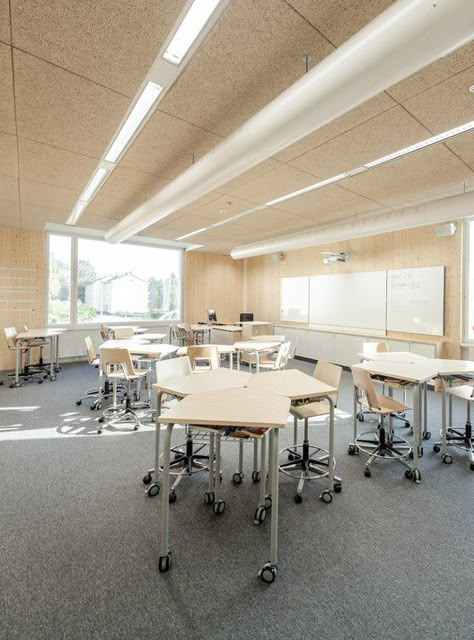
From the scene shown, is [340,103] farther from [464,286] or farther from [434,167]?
[464,286]

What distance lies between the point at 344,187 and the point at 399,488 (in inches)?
152

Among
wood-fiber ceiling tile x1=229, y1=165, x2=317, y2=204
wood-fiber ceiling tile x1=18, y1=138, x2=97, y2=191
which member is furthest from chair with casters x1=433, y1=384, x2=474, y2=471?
wood-fiber ceiling tile x1=18, y1=138, x2=97, y2=191

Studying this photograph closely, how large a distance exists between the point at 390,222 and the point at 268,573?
16.8 ft

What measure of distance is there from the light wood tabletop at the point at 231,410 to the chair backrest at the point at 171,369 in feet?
2.33

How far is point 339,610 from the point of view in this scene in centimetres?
156

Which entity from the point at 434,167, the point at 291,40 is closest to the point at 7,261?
the point at 291,40

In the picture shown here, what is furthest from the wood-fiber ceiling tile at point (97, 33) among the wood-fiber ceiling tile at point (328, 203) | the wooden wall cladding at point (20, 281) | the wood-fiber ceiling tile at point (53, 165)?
the wooden wall cladding at point (20, 281)

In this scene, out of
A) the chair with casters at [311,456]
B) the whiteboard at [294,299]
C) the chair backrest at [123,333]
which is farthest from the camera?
the whiteboard at [294,299]

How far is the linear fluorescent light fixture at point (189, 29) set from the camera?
5.98 feet

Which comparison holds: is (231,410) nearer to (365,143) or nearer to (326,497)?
(326,497)

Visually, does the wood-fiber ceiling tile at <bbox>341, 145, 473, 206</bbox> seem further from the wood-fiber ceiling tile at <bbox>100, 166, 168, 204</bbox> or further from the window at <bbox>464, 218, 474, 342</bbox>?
Answer: the wood-fiber ceiling tile at <bbox>100, 166, 168, 204</bbox>

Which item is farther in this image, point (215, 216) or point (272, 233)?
point (272, 233)

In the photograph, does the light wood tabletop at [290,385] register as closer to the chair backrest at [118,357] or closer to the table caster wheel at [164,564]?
the table caster wheel at [164,564]

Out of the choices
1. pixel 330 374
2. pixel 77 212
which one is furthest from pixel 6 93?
pixel 77 212
